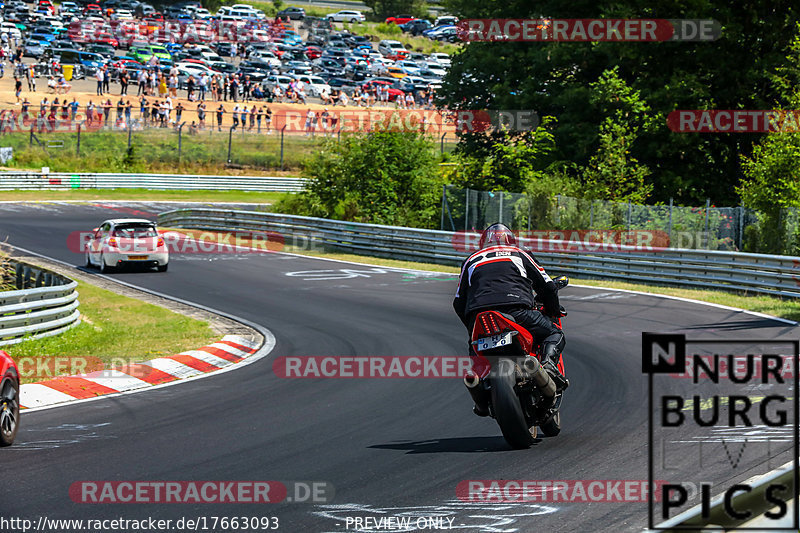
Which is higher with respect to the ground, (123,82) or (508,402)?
(123,82)

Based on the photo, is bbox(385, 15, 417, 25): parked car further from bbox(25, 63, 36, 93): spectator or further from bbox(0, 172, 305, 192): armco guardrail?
bbox(0, 172, 305, 192): armco guardrail

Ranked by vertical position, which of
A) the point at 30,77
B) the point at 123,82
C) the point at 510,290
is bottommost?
the point at 510,290

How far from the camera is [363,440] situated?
29.7 feet

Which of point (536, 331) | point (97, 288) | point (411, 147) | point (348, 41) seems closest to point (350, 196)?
point (411, 147)

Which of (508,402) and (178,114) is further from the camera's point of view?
(178,114)

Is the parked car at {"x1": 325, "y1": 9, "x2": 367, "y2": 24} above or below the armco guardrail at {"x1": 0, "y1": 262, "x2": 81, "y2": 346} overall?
above

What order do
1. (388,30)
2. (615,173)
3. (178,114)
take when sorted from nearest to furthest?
(615,173), (178,114), (388,30)

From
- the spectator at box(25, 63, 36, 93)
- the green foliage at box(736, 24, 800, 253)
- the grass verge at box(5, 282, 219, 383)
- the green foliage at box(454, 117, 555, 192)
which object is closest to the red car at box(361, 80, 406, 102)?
the spectator at box(25, 63, 36, 93)

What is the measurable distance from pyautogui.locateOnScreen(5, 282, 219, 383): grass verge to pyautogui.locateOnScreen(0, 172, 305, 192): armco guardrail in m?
32.2

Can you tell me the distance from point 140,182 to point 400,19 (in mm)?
72565

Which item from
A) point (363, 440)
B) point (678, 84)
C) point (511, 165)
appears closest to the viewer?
point (363, 440)

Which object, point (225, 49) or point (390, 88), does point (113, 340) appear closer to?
point (390, 88)

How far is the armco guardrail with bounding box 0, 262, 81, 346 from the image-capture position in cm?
1452

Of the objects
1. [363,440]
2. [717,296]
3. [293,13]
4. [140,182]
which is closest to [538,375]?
[363,440]
